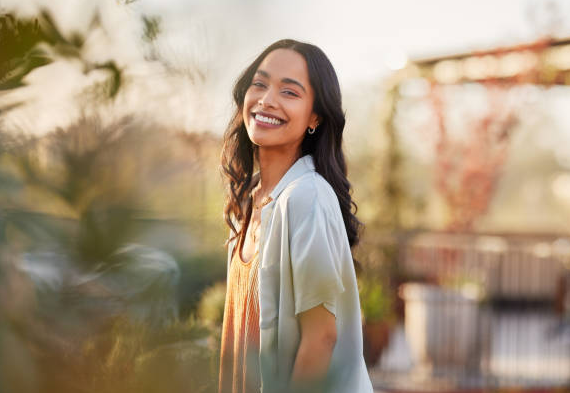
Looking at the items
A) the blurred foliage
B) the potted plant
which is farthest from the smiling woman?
the potted plant

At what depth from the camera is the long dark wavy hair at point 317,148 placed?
1.37 meters

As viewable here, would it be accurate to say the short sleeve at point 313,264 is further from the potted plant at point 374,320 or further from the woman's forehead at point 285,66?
the potted plant at point 374,320

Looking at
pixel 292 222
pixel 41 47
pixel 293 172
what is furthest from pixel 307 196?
pixel 41 47

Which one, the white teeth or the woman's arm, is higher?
the white teeth

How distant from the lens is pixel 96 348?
0.38 m

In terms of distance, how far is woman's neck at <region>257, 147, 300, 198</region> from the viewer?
1.46 m

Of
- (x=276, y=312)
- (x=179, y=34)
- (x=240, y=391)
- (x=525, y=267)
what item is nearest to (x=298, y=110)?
(x=276, y=312)

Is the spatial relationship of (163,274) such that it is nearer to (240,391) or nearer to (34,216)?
(34,216)

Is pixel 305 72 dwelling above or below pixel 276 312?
above

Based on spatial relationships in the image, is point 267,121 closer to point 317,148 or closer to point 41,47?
point 317,148

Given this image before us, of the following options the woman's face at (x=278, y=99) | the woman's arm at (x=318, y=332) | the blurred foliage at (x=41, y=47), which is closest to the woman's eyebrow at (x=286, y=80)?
the woman's face at (x=278, y=99)

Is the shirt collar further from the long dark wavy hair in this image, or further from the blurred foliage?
the blurred foliage

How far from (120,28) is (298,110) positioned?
975 mm

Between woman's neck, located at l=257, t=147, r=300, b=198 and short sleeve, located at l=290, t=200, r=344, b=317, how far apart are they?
12.9 inches
